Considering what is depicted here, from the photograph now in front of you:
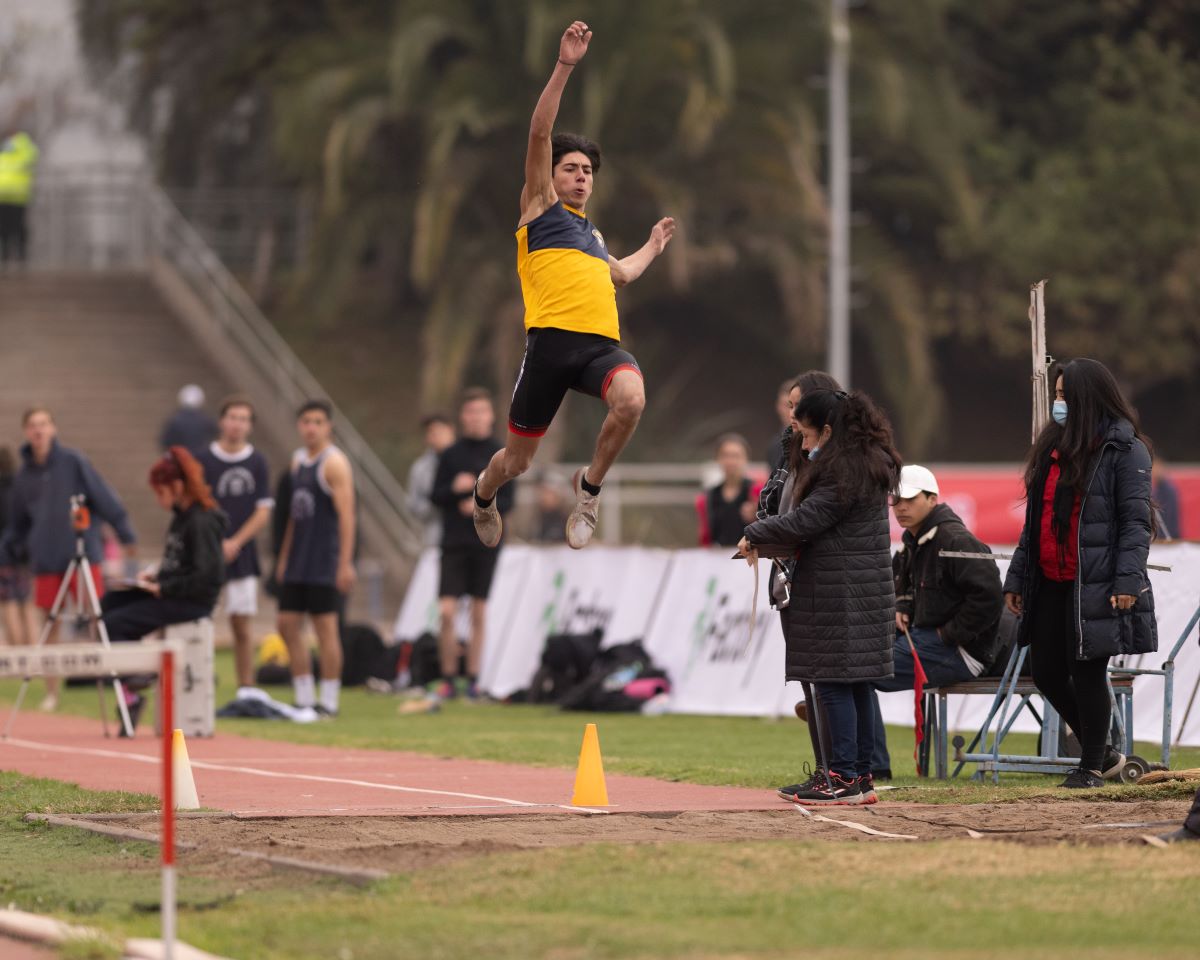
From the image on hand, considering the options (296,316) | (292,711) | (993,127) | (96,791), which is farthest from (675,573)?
(993,127)

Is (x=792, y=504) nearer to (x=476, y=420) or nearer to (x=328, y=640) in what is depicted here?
(x=328, y=640)

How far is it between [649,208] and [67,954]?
2669 centimetres

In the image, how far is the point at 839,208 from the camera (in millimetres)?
35375

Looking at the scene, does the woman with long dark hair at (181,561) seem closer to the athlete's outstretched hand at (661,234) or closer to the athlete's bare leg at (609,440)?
the athlete's bare leg at (609,440)

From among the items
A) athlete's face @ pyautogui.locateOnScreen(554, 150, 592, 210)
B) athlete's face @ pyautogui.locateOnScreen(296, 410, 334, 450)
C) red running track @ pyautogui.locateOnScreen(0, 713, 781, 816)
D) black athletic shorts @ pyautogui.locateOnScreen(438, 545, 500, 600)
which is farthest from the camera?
black athletic shorts @ pyautogui.locateOnScreen(438, 545, 500, 600)

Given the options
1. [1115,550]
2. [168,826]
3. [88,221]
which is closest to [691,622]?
[1115,550]

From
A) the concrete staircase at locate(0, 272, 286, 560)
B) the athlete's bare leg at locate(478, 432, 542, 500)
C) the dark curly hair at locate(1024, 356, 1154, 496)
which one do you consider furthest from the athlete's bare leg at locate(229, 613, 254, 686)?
the concrete staircase at locate(0, 272, 286, 560)

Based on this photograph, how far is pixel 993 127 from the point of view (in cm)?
4053

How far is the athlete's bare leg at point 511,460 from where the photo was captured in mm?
10273

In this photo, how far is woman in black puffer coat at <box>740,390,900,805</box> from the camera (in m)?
9.62

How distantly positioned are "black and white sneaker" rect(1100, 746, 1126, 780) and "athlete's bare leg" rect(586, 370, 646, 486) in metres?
2.83

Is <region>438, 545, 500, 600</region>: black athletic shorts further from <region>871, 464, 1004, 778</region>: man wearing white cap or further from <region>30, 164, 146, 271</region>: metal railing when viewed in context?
<region>30, 164, 146, 271</region>: metal railing

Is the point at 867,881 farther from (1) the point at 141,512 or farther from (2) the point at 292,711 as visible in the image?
(1) the point at 141,512

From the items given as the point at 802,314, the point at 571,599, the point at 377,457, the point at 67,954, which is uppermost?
the point at 802,314
